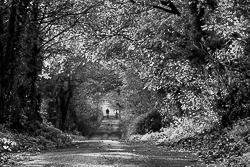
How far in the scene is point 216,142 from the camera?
13.2 meters

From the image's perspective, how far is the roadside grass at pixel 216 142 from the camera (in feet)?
31.9

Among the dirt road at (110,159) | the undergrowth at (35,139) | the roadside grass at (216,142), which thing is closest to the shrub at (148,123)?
the undergrowth at (35,139)

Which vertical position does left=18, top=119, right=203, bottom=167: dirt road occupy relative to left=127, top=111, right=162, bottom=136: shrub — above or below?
below

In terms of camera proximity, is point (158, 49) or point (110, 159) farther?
point (158, 49)

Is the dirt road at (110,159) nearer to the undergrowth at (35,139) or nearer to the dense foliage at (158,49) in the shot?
the undergrowth at (35,139)

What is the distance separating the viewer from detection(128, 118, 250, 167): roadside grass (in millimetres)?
9720

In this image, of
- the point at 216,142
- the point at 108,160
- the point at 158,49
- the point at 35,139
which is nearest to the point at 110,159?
the point at 108,160

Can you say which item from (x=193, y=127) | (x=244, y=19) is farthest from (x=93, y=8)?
(x=244, y=19)

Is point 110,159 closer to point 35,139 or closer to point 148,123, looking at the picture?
point 35,139

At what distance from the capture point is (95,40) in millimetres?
21406

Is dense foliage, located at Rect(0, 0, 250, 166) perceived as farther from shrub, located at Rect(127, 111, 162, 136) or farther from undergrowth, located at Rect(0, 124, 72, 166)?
shrub, located at Rect(127, 111, 162, 136)

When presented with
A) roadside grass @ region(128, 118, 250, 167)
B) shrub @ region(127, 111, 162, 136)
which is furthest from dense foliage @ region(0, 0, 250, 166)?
shrub @ region(127, 111, 162, 136)

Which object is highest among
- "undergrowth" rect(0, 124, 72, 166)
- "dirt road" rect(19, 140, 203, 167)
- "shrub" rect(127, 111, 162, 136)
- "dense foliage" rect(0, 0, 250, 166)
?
"dense foliage" rect(0, 0, 250, 166)

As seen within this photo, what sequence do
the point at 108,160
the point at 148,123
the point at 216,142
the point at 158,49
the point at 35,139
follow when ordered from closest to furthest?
the point at 108,160
the point at 216,142
the point at 35,139
the point at 158,49
the point at 148,123
